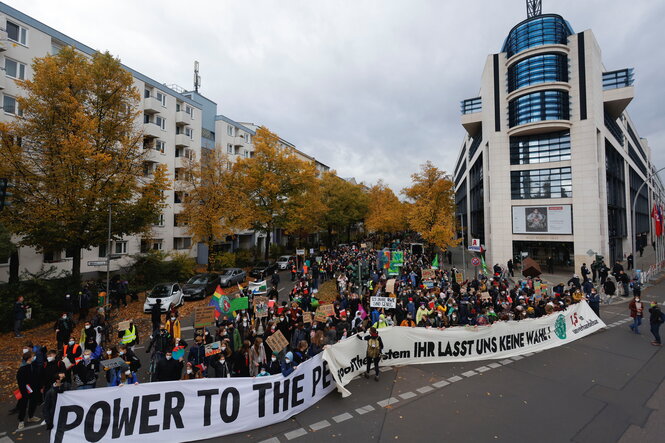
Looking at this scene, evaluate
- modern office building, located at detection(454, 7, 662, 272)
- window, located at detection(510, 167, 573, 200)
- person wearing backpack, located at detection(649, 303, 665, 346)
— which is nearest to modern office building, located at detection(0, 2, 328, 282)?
person wearing backpack, located at detection(649, 303, 665, 346)

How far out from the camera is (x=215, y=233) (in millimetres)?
27234

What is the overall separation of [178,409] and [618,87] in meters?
46.1

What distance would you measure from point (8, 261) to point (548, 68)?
48008mm

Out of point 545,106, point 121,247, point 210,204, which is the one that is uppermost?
point 545,106

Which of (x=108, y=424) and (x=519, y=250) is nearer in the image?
(x=108, y=424)

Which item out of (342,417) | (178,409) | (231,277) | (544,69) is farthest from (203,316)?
(544,69)

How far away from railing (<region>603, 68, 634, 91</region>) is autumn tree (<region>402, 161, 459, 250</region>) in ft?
62.3

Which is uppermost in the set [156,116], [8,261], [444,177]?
[156,116]

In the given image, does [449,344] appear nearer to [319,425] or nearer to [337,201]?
[319,425]

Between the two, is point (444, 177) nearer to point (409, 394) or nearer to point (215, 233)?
point (215, 233)

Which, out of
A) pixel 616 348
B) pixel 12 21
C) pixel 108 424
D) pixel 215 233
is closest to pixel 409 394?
pixel 108 424

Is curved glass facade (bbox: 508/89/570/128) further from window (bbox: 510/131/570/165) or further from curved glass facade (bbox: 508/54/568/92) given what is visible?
window (bbox: 510/131/570/165)

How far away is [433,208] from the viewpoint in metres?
35.1

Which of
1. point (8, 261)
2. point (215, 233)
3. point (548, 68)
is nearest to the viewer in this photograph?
point (8, 261)
